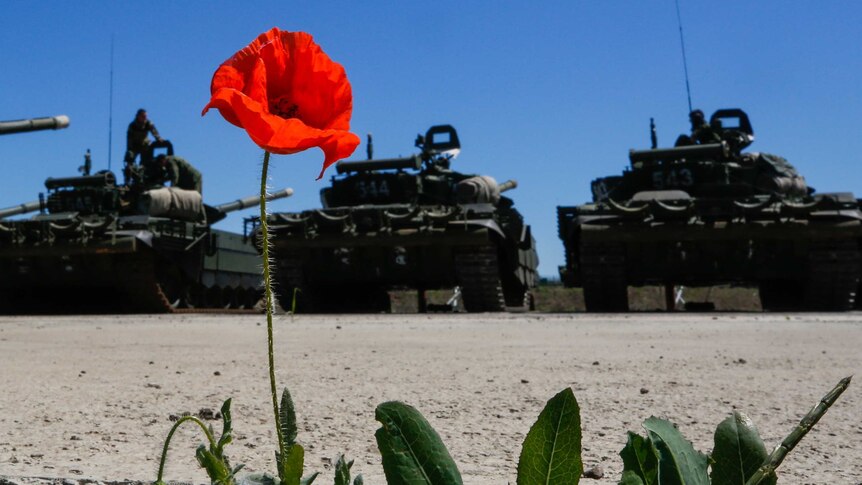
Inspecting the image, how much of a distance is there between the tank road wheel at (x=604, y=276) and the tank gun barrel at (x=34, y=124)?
802cm

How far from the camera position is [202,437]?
263 centimetres

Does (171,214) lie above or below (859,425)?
above

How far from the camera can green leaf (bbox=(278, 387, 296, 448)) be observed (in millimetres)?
1072

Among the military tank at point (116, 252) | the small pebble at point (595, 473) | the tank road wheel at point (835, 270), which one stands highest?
the military tank at point (116, 252)

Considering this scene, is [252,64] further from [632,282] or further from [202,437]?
[632,282]

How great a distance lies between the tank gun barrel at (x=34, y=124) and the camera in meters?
12.8

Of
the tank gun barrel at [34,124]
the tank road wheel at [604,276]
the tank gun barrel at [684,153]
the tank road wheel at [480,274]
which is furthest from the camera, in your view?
the tank gun barrel at [684,153]

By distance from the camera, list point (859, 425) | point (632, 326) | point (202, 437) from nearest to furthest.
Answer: point (202, 437)
point (859, 425)
point (632, 326)

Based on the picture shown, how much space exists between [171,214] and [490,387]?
15.5m

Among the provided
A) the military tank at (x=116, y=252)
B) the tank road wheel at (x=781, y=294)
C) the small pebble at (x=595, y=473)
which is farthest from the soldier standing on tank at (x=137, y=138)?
the small pebble at (x=595, y=473)

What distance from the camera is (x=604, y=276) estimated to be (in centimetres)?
1422

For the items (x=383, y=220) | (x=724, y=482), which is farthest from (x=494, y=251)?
(x=724, y=482)

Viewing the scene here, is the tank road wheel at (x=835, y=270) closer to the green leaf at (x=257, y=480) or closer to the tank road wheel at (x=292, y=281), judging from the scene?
the tank road wheel at (x=292, y=281)

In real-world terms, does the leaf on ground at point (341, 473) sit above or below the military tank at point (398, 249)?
below
